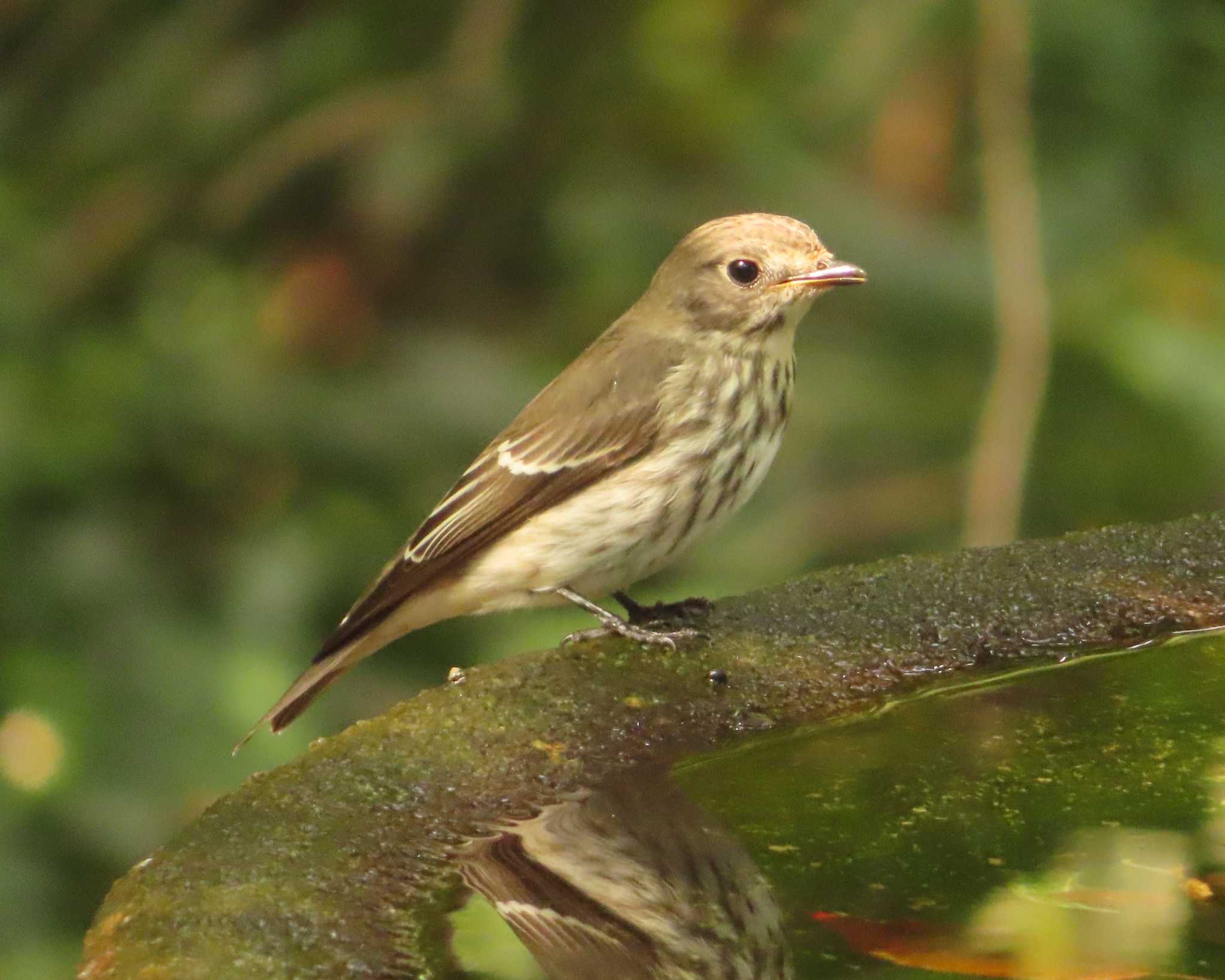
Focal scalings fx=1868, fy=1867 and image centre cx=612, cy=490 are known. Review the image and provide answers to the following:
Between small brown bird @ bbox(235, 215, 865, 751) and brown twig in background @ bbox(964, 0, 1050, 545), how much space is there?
100 cm

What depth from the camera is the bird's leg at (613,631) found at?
2846 mm

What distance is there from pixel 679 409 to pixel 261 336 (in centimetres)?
189

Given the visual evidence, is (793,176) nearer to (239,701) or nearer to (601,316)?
(601,316)

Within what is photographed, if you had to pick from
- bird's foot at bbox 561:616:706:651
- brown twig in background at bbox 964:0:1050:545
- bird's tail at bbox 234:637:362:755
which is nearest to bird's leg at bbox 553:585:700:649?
bird's foot at bbox 561:616:706:651

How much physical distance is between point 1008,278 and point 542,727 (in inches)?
95.9

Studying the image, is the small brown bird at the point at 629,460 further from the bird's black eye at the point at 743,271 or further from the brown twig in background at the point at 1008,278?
the brown twig in background at the point at 1008,278

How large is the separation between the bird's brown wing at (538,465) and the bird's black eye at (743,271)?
17cm

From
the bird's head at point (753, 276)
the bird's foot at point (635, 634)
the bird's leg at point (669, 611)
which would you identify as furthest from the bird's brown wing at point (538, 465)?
the bird's foot at point (635, 634)

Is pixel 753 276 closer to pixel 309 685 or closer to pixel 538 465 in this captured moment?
pixel 538 465

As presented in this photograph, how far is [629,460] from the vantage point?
3.37m

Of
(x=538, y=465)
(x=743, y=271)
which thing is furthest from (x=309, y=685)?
(x=743, y=271)

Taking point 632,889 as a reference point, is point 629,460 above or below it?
A: above

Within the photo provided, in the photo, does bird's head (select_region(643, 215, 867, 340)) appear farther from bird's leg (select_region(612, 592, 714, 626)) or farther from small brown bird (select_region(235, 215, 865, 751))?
bird's leg (select_region(612, 592, 714, 626))

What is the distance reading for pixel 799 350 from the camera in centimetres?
491
